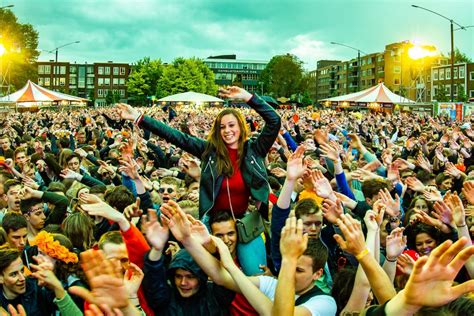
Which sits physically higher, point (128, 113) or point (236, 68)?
point (236, 68)

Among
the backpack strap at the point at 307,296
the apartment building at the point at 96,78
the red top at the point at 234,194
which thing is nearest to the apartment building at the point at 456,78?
the red top at the point at 234,194

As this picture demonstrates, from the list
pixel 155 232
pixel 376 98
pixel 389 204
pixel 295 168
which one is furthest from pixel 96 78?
pixel 155 232

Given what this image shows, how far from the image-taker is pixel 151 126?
4.13 meters

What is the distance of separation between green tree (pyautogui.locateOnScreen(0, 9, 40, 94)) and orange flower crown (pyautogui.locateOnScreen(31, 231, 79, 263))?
6160cm

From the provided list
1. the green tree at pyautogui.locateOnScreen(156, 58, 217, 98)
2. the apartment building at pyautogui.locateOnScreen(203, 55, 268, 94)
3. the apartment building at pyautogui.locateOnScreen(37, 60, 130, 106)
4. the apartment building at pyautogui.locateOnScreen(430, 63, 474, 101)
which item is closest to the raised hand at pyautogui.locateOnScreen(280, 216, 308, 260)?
the apartment building at pyautogui.locateOnScreen(430, 63, 474, 101)

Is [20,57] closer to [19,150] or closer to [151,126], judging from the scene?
[19,150]

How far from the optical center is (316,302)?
283 centimetres

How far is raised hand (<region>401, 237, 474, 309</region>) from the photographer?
1.92 m

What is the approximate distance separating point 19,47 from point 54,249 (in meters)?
70.3

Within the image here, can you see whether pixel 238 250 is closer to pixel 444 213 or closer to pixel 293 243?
pixel 293 243

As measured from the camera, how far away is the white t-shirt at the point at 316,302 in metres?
2.77

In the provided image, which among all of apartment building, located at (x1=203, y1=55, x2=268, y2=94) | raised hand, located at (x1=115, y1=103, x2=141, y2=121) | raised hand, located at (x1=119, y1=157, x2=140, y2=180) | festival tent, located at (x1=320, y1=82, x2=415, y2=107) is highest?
apartment building, located at (x1=203, y1=55, x2=268, y2=94)

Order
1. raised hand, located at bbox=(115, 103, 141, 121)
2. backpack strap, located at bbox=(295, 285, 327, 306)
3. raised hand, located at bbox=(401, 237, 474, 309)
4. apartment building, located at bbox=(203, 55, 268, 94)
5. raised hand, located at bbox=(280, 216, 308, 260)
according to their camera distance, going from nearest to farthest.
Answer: raised hand, located at bbox=(401, 237, 474, 309)
raised hand, located at bbox=(280, 216, 308, 260)
backpack strap, located at bbox=(295, 285, 327, 306)
raised hand, located at bbox=(115, 103, 141, 121)
apartment building, located at bbox=(203, 55, 268, 94)

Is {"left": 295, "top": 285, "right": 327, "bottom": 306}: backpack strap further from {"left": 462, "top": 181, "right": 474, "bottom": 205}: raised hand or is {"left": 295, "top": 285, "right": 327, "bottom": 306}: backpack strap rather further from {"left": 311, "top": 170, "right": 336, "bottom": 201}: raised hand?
{"left": 462, "top": 181, "right": 474, "bottom": 205}: raised hand
